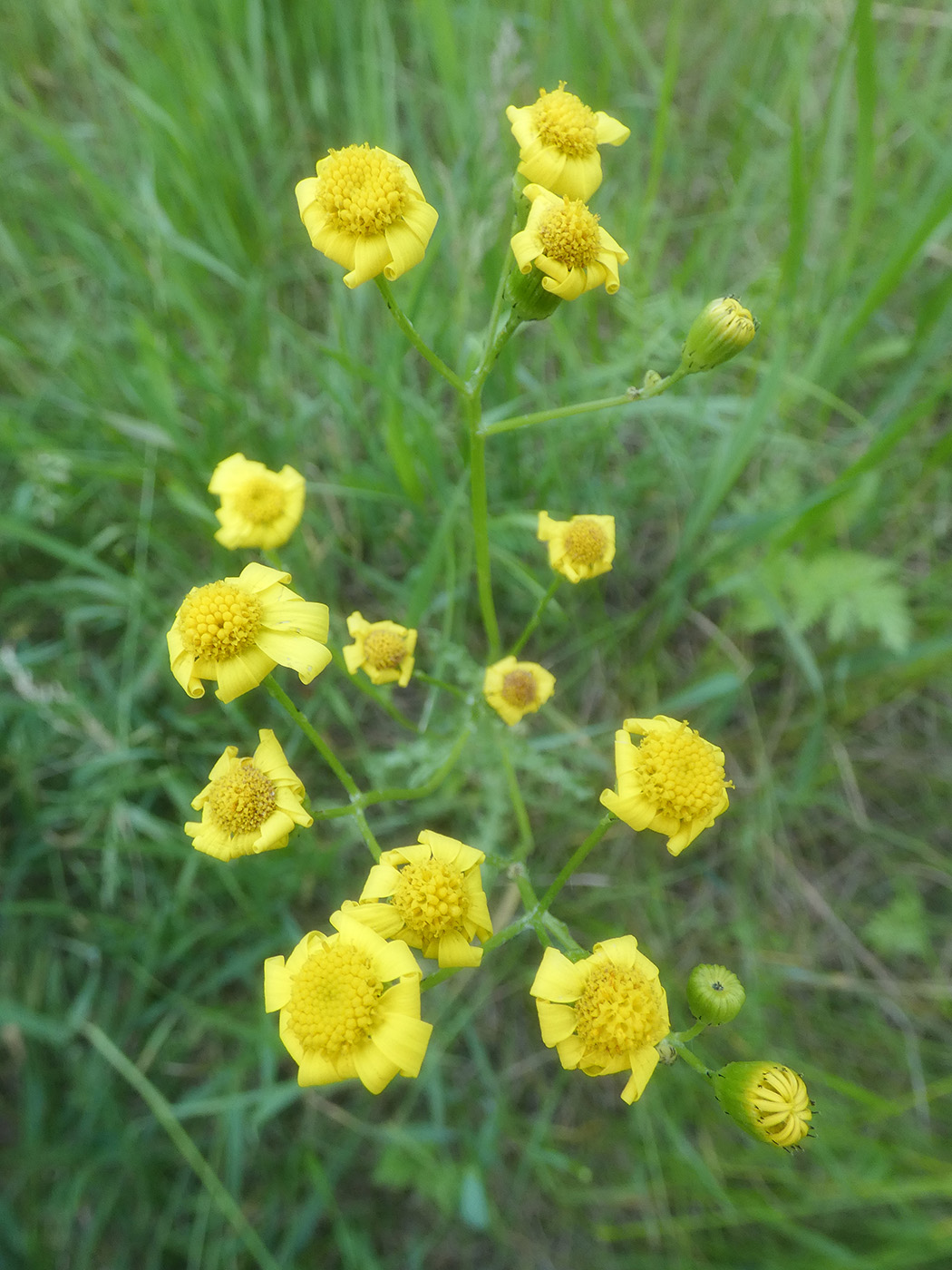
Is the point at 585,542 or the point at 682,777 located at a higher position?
the point at 585,542

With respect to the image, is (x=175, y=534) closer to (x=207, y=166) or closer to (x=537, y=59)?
(x=207, y=166)

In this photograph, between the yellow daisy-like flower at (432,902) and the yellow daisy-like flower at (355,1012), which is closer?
the yellow daisy-like flower at (355,1012)

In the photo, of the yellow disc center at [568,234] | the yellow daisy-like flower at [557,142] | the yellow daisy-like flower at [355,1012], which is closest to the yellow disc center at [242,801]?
the yellow daisy-like flower at [355,1012]

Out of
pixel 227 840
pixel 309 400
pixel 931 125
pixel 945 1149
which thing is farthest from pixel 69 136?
pixel 945 1149

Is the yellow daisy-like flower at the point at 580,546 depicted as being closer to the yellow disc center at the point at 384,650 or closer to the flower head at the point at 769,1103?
the yellow disc center at the point at 384,650

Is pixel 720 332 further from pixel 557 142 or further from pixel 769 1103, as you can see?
pixel 769 1103

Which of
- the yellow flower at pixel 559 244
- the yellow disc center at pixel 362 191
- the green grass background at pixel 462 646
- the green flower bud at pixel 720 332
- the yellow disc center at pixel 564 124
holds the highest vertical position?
the yellow disc center at pixel 564 124

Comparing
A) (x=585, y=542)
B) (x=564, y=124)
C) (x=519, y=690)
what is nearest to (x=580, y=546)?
(x=585, y=542)
